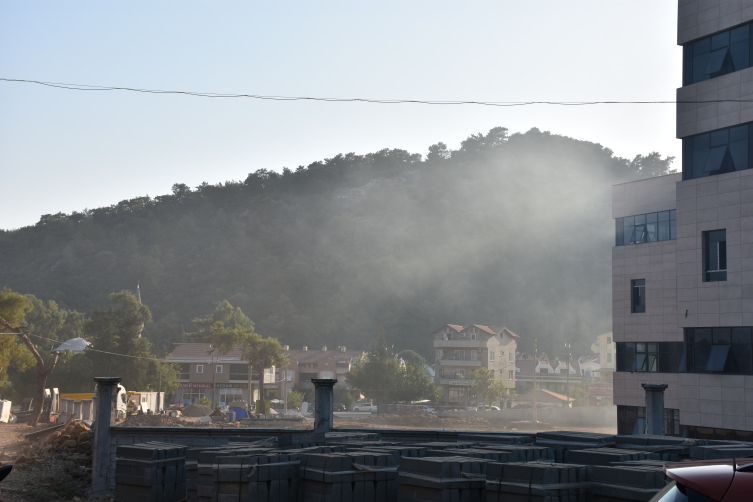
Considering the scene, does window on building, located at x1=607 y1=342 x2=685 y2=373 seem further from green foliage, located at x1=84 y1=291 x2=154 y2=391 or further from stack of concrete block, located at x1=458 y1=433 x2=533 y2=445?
green foliage, located at x1=84 y1=291 x2=154 y2=391

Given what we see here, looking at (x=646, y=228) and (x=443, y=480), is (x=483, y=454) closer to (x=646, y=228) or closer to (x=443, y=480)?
(x=443, y=480)

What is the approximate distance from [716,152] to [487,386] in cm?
5755

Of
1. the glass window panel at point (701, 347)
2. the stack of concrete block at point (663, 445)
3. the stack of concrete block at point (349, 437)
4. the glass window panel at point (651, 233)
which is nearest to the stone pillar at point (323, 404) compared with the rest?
the stack of concrete block at point (349, 437)

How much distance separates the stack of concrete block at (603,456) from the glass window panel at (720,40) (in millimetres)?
21491

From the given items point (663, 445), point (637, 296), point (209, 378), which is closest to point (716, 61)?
point (637, 296)

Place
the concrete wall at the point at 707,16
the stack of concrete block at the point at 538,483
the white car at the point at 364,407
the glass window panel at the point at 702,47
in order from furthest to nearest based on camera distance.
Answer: the white car at the point at 364,407 < the glass window panel at the point at 702,47 < the concrete wall at the point at 707,16 < the stack of concrete block at the point at 538,483

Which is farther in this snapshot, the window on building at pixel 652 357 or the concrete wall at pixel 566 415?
the concrete wall at pixel 566 415

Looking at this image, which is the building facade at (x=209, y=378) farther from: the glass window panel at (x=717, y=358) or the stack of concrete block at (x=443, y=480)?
the stack of concrete block at (x=443, y=480)

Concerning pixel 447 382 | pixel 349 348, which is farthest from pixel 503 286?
pixel 447 382

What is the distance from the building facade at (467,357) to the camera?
283 ft

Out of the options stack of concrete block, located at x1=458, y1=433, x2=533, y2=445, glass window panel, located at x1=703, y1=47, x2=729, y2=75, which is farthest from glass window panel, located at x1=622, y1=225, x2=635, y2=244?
stack of concrete block, located at x1=458, y1=433, x2=533, y2=445

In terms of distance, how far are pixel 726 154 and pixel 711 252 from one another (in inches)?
153

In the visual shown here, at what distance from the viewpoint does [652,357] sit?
35.2 m

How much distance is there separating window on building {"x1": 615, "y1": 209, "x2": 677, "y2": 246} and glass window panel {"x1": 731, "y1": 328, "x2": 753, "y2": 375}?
1081cm
